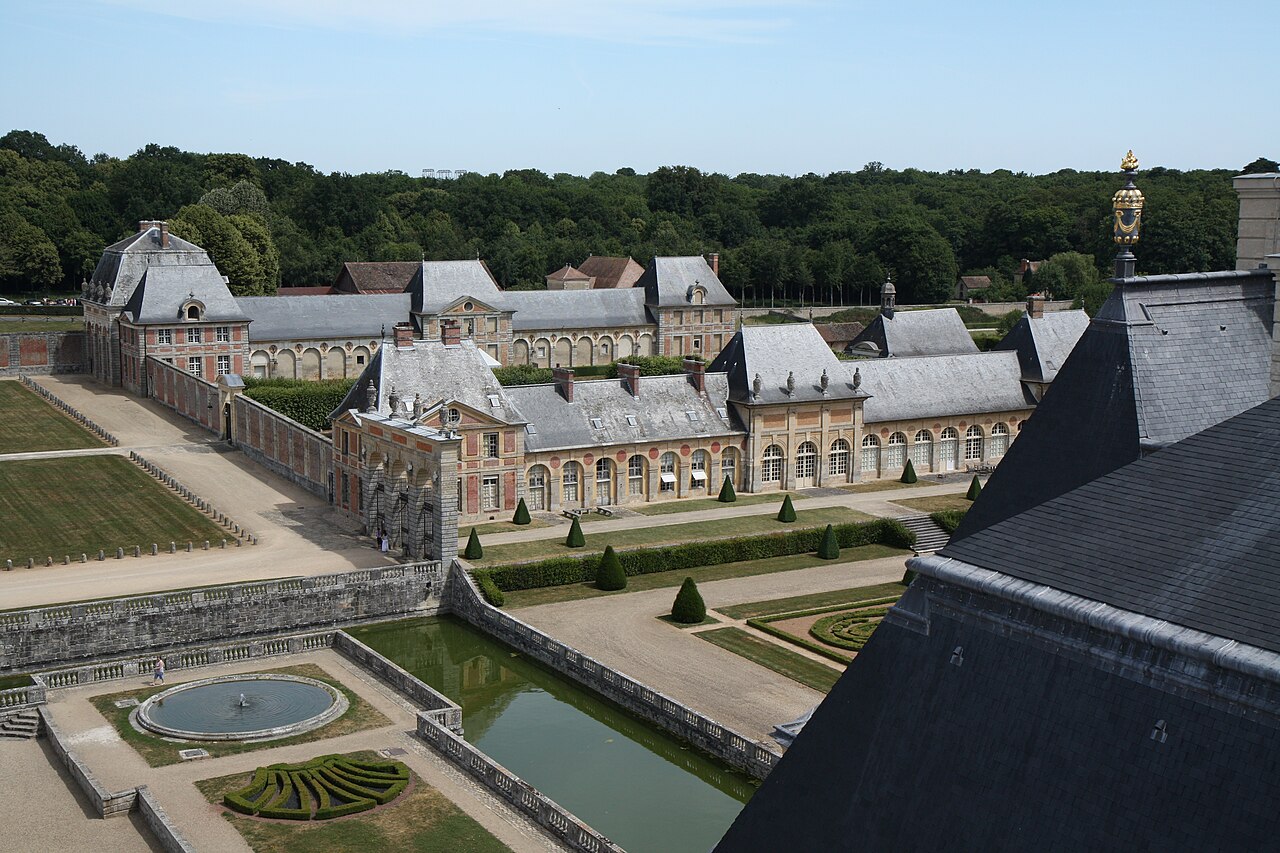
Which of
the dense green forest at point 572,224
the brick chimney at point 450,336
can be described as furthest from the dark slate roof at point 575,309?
the brick chimney at point 450,336

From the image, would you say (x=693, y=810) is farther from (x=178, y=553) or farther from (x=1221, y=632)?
(x=178, y=553)

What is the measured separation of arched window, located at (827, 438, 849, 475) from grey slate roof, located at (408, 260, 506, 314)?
29147 millimetres

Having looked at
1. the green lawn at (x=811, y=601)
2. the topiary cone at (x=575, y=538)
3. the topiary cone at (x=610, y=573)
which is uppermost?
the topiary cone at (x=575, y=538)

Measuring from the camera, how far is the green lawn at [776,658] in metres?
30.3

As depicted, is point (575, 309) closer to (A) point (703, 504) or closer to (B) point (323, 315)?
(B) point (323, 315)

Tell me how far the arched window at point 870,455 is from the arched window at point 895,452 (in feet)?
1.17

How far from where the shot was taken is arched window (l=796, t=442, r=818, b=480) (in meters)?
50.1

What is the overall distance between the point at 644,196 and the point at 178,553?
3999 inches

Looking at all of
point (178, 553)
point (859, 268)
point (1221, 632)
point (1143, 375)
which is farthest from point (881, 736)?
point (859, 268)

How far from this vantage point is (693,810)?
24.9 m

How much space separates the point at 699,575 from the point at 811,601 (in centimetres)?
388

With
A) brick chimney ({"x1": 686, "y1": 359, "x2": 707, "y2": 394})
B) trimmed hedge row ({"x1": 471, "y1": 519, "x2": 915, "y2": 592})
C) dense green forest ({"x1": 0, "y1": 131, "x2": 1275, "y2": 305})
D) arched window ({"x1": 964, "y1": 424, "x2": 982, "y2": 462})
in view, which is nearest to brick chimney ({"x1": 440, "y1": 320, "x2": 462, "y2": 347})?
brick chimney ({"x1": 686, "y1": 359, "x2": 707, "y2": 394})

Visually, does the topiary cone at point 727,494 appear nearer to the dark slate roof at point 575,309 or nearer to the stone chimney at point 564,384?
the stone chimney at point 564,384

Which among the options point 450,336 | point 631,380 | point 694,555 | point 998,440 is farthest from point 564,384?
point 998,440
